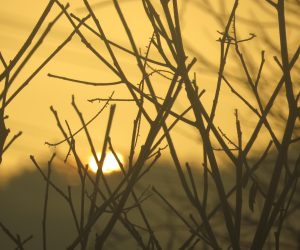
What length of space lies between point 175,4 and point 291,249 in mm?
6802

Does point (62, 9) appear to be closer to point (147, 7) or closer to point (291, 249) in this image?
point (147, 7)

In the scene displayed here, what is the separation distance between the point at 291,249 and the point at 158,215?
7.59 ft

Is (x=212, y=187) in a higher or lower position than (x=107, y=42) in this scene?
higher

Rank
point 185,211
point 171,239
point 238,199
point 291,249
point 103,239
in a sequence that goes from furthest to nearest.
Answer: point 291,249, point 185,211, point 171,239, point 238,199, point 103,239

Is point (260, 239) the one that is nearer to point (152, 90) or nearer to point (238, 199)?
point (238, 199)

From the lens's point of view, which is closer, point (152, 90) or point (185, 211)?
point (152, 90)

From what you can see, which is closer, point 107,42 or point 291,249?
point 107,42

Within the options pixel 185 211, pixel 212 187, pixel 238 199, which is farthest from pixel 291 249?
pixel 238 199

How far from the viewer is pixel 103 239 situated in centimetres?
121

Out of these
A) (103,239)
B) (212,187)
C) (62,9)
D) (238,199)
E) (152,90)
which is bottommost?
(103,239)

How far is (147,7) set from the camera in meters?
1.37

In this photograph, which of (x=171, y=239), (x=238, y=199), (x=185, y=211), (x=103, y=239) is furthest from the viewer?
(x=185, y=211)

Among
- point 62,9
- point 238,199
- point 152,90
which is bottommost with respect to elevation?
point 238,199

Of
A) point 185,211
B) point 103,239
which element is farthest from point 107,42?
point 185,211
